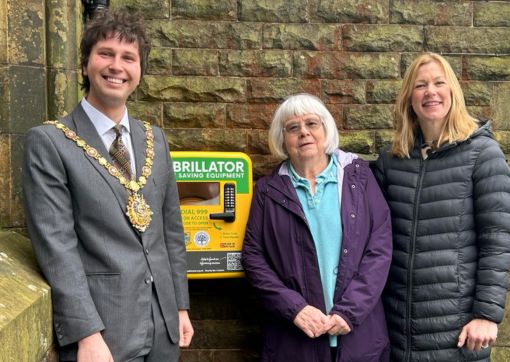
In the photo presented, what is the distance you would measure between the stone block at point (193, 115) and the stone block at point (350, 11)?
87 cm

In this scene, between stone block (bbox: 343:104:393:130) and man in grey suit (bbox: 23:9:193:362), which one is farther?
stone block (bbox: 343:104:393:130)

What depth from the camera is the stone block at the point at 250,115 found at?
3539mm

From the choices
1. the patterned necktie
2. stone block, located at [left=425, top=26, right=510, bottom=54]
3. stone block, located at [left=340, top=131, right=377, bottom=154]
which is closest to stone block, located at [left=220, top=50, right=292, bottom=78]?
stone block, located at [left=340, top=131, right=377, bottom=154]

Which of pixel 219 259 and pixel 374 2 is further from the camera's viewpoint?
pixel 374 2

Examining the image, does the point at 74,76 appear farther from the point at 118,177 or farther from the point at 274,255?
the point at 274,255

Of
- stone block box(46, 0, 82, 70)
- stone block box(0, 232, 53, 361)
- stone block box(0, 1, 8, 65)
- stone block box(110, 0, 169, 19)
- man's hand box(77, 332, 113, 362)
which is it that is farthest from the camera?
stone block box(110, 0, 169, 19)

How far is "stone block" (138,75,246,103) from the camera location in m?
3.49

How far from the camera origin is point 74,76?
3031mm

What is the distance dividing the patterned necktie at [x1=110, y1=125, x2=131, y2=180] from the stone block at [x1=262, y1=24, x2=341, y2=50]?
1.65 m

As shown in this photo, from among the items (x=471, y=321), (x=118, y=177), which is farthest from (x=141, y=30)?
(x=471, y=321)

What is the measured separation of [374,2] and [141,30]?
76.3 inches

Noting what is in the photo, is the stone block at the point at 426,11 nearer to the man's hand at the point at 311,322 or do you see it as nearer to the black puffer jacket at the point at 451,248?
the black puffer jacket at the point at 451,248

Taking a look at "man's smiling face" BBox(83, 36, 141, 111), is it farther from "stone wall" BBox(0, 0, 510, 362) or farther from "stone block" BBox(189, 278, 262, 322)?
"stone block" BBox(189, 278, 262, 322)

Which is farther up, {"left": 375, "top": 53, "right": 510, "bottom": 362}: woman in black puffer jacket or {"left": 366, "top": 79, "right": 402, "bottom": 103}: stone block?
{"left": 366, "top": 79, "right": 402, "bottom": 103}: stone block
